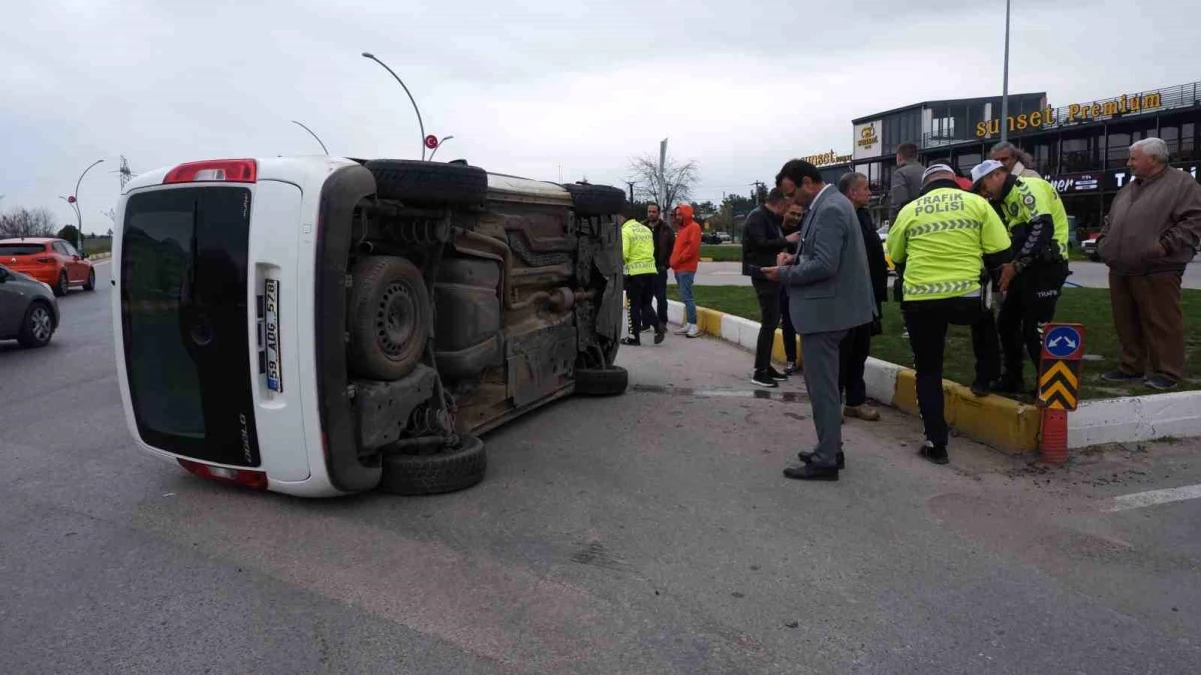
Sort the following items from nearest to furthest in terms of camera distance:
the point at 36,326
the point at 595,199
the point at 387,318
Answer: the point at 387,318 < the point at 595,199 < the point at 36,326

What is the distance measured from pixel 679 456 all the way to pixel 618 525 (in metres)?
1.38

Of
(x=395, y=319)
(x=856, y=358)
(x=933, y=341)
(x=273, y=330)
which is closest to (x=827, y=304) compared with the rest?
(x=933, y=341)

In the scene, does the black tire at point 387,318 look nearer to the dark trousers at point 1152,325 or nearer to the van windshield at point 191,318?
the van windshield at point 191,318

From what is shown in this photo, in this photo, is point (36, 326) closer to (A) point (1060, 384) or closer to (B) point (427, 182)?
(B) point (427, 182)

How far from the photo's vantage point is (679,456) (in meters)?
5.67

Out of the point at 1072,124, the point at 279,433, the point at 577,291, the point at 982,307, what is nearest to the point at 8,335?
the point at 577,291

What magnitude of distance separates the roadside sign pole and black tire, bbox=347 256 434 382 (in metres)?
3.73

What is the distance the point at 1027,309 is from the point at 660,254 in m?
5.93

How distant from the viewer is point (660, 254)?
11.8m

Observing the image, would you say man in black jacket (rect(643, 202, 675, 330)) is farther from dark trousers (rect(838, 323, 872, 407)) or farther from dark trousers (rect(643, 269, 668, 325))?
dark trousers (rect(838, 323, 872, 407))

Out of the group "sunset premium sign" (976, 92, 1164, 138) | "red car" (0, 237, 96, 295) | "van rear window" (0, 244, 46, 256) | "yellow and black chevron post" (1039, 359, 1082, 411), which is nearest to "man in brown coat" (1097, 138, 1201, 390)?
"yellow and black chevron post" (1039, 359, 1082, 411)

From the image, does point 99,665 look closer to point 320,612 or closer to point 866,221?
point 320,612

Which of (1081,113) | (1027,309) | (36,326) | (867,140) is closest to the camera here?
(1027,309)

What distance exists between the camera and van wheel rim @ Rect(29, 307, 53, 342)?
1188 centimetres
